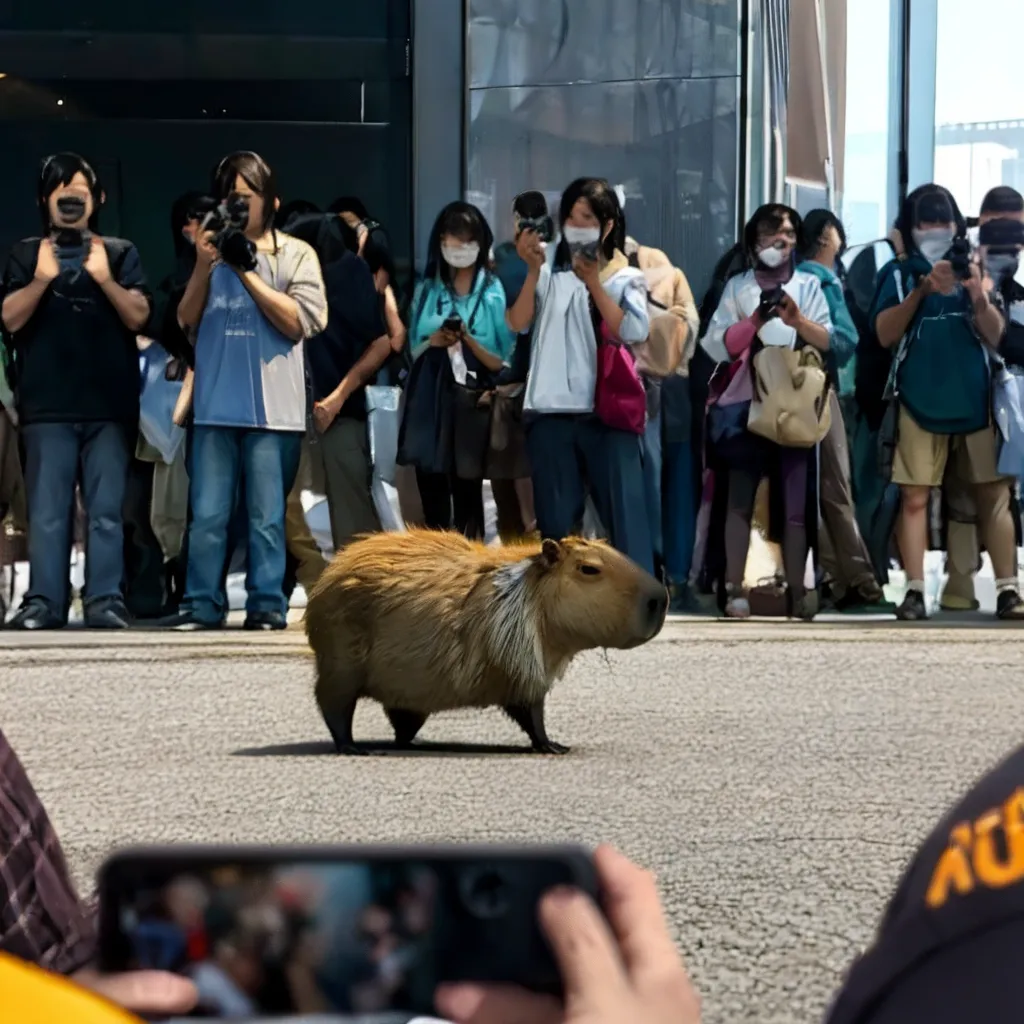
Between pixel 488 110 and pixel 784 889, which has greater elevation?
pixel 488 110

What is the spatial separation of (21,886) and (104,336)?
7.18 meters

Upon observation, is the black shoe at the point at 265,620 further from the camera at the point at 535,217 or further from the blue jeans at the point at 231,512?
the camera at the point at 535,217

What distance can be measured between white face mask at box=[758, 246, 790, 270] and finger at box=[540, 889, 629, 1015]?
27.5 ft

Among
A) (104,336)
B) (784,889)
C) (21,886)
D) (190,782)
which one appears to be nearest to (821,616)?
(104,336)

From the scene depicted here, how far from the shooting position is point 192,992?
38.9 inches

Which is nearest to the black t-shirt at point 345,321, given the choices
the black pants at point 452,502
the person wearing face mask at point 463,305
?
the person wearing face mask at point 463,305

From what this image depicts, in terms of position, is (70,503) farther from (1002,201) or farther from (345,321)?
(1002,201)

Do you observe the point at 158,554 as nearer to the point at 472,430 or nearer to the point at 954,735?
the point at 472,430

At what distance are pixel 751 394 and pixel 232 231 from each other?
6.81ft

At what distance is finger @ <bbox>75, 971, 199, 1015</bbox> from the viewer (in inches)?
38.7

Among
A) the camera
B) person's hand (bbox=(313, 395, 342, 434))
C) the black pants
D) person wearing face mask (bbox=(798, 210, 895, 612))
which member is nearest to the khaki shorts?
person wearing face mask (bbox=(798, 210, 895, 612))

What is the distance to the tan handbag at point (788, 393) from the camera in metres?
9.13

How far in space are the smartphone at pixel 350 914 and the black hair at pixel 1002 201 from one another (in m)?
8.68

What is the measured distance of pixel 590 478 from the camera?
29.6 feet
